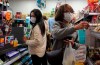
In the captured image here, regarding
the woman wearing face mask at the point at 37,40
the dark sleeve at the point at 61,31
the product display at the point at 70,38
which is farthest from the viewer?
the woman wearing face mask at the point at 37,40

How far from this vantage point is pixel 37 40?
12.1 ft

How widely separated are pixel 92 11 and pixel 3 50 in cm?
184

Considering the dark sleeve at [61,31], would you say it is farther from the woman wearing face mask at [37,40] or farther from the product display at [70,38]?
the woman wearing face mask at [37,40]

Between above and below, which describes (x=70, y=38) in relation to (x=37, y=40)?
above

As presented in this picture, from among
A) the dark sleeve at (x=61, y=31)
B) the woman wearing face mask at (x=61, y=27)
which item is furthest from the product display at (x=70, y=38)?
the dark sleeve at (x=61, y=31)

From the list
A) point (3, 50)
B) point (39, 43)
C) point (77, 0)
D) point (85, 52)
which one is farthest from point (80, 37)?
point (77, 0)

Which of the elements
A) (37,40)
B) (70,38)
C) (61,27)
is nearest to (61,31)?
(61,27)

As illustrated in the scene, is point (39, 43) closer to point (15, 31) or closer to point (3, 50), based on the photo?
point (3, 50)

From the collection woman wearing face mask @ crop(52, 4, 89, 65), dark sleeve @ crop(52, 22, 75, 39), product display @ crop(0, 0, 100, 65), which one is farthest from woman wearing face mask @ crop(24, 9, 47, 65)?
dark sleeve @ crop(52, 22, 75, 39)

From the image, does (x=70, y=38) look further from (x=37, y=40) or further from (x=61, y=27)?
(x=37, y=40)

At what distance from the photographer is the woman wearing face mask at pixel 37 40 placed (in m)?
3.72

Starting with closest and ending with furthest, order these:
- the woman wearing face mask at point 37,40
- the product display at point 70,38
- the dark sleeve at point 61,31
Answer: the dark sleeve at point 61,31 → the product display at point 70,38 → the woman wearing face mask at point 37,40

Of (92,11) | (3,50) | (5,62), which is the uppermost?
(92,11)

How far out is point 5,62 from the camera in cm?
342
